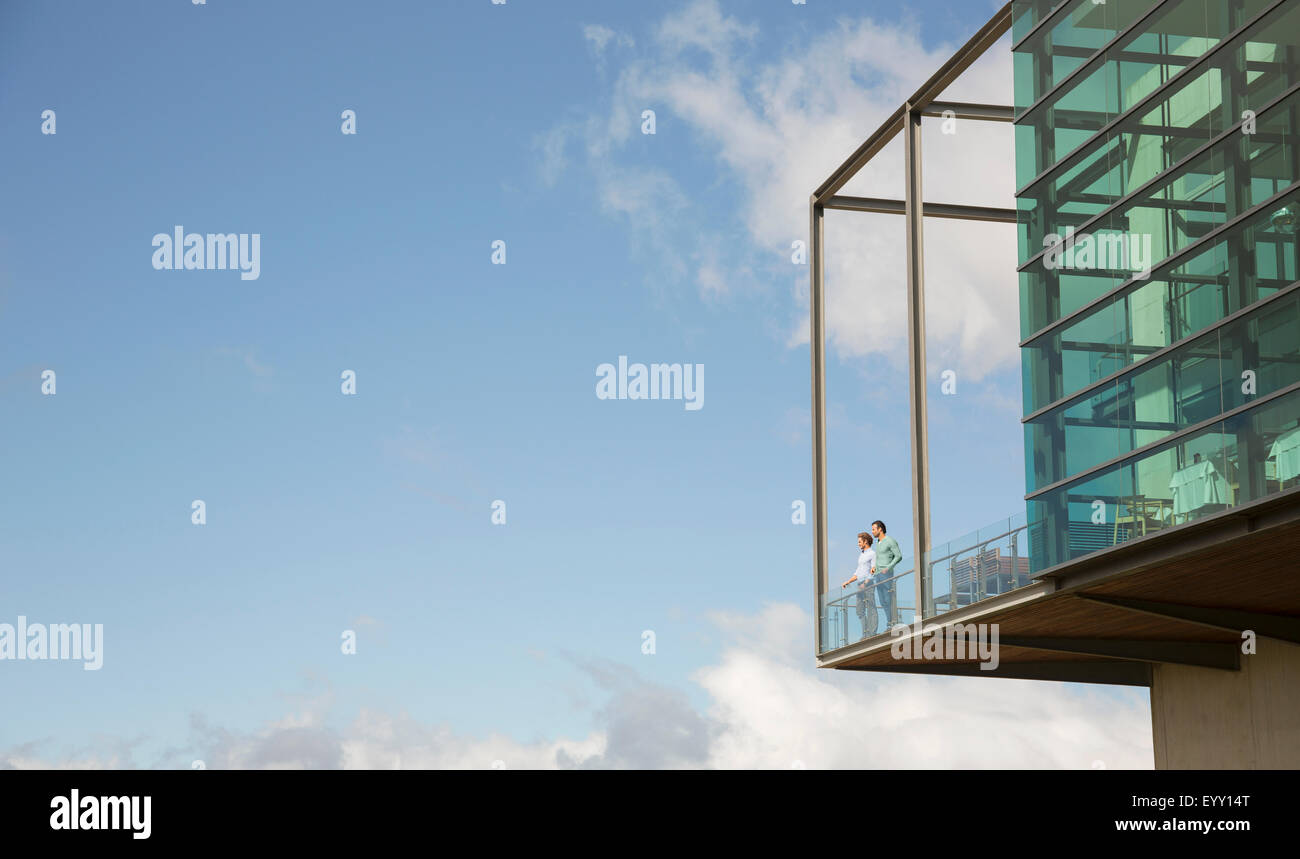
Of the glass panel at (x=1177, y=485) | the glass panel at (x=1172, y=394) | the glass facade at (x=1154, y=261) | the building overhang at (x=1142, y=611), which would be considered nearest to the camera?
the glass panel at (x=1177, y=485)

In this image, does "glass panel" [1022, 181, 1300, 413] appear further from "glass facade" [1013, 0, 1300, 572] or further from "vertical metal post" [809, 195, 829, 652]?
"vertical metal post" [809, 195, 829, 652]

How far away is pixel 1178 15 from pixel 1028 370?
5573mm

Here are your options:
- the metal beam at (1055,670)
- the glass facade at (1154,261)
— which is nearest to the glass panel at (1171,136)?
the glass facade at (1154,261)

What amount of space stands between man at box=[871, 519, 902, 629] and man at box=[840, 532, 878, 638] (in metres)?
0.38

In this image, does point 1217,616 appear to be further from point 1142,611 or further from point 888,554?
point 888,554

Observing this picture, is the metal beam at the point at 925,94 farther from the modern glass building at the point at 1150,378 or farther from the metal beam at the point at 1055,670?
the metal beam at the point at 1055,670

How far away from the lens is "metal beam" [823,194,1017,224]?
34.5 metres

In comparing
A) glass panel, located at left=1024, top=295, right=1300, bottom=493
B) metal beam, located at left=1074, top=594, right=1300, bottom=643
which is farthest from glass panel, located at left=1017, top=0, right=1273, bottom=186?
metal beam, located at left=1074, top=594, right=1300, bottom=643

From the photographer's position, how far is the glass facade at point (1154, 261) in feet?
68.1

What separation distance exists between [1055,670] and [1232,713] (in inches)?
167

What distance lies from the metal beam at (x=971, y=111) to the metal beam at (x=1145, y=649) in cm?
954

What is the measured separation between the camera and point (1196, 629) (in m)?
27.2

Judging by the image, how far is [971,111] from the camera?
31438 millimetres
